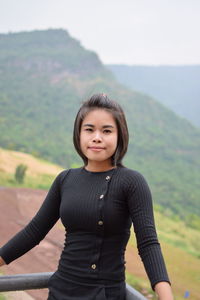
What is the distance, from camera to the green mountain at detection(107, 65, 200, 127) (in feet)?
157

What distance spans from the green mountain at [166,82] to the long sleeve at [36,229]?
46491 mm

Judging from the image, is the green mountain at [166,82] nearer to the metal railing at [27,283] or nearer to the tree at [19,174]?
the tree at [19,174]

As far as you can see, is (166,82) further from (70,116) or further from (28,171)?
(28,171)

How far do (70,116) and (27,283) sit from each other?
24.6 meters

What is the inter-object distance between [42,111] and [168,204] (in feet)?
36.1

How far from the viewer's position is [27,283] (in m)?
0.85

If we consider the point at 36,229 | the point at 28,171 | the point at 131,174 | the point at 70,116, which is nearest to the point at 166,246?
the point at 28,171

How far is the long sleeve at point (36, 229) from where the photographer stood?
896mm

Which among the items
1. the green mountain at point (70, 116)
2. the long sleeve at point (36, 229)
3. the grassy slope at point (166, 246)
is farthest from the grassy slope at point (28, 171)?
the long sleeve at point (36, 229)

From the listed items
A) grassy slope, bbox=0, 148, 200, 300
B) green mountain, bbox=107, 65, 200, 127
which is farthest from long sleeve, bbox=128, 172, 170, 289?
green mountain, bbox=107, 65, 200, 127

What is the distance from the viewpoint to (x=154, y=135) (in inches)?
1094

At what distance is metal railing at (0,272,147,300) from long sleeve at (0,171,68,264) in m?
0.07

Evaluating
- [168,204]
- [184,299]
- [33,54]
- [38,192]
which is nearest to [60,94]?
[33,54]

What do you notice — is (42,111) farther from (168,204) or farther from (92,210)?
(92,210)
